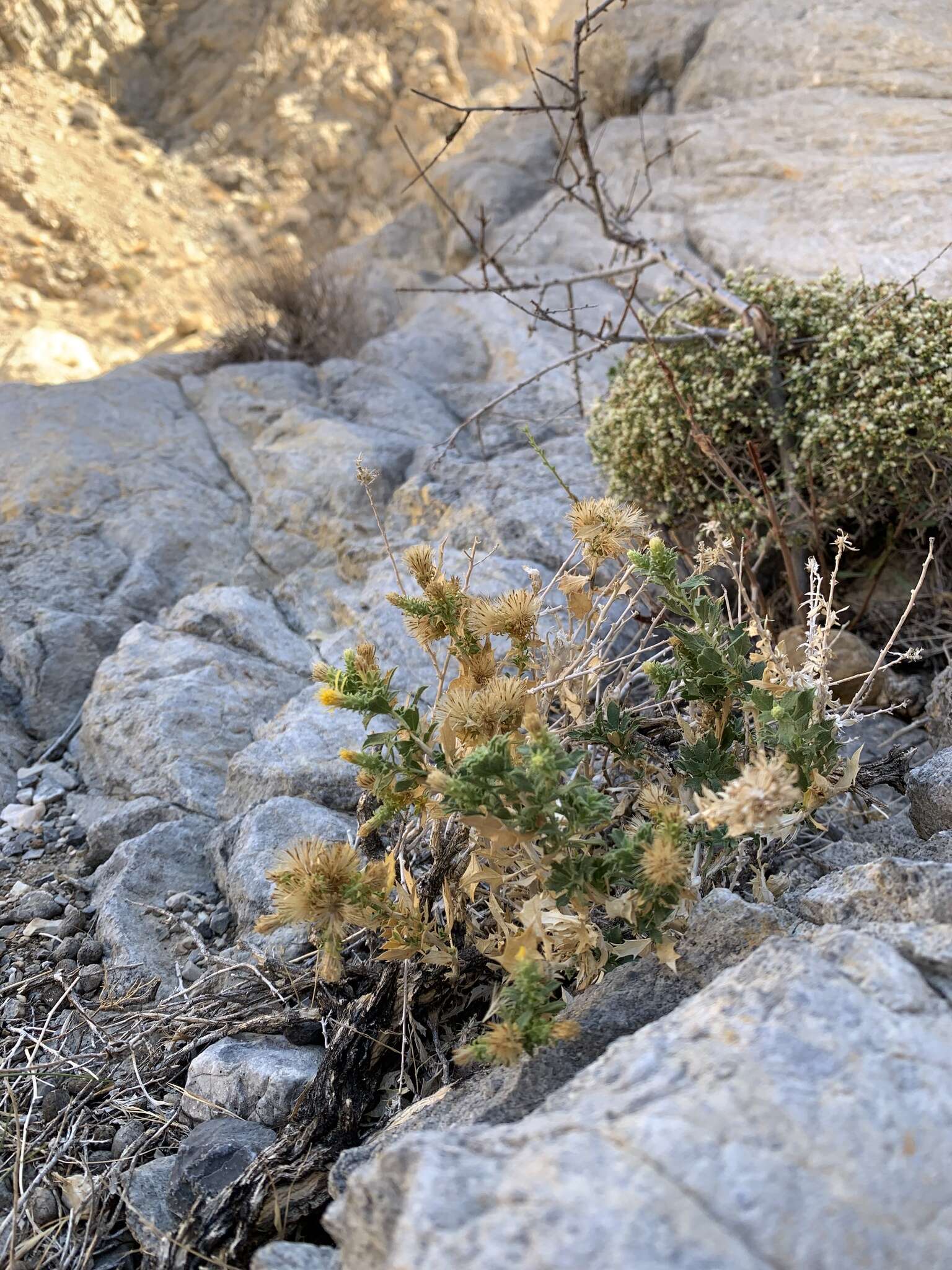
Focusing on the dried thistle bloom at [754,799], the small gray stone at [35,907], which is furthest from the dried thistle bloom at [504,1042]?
the small gray stone at [35,907]

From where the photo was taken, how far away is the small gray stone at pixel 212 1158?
1.58m

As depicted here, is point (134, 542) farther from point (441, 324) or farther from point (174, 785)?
point (441, 324)

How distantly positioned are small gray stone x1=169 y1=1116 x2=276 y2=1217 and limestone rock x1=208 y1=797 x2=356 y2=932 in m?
0.60

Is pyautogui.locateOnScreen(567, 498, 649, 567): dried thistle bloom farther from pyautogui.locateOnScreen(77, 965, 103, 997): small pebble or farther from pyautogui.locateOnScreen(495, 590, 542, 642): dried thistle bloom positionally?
pyautogui.locateOnScreen(77, 965, 103, 997): small pebble

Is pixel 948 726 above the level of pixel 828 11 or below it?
below

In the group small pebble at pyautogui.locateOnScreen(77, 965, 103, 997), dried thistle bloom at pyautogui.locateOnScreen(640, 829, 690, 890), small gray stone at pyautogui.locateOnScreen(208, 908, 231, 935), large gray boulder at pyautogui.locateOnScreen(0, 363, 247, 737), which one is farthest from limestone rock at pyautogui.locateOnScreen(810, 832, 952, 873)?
large gray boulder at pyautogui.locateOnScreen(0, 363, 247, 737)

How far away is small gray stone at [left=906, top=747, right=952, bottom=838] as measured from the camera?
2029 millimetres

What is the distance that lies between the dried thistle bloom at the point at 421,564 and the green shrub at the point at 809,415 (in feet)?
4.71

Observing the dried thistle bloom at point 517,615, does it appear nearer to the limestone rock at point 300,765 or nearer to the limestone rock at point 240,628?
the limestone rock at point 300,765

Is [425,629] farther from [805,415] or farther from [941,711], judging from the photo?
[805,415]

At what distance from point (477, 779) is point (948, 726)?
1.63m

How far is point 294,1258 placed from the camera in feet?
4.44

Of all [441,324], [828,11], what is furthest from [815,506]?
[828,11]

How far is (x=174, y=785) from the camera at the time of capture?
2799 millimetres
